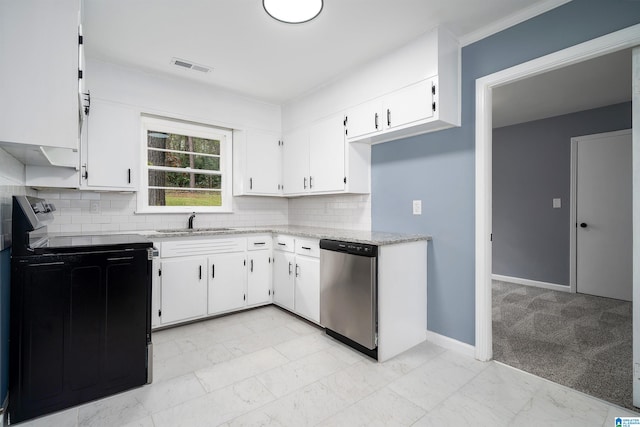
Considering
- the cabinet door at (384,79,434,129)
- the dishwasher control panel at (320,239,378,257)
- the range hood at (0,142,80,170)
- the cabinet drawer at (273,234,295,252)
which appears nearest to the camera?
the range hood at (0,142,80,170)

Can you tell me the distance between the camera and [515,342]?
269 cm

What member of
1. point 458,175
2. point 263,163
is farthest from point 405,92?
point 263,163

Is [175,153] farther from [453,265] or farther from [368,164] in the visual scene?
[453,265]

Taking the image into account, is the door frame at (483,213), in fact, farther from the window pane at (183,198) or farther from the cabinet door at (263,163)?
the window pane at (183,198)

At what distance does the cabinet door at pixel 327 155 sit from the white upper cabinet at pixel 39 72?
7.26 feet

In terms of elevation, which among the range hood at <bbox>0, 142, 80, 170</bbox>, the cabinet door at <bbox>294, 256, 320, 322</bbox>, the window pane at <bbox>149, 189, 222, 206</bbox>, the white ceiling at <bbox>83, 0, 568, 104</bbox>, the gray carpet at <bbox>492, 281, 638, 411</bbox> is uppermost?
the white ceiling at <bbox>83, 0, 568, 104</bbox>

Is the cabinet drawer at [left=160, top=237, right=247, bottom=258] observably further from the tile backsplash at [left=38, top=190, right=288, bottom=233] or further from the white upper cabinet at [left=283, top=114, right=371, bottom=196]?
the white upper cabinet at [left=283, top=114, right=371, bottom=196]

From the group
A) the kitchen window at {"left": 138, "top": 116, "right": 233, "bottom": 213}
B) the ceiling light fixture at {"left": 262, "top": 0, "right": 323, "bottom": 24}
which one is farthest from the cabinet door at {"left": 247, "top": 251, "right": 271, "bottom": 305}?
the ceiling light fixture at {"left": 262, "top": 0, "right": 323, "bottom": 24}

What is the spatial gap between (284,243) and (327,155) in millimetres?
1084

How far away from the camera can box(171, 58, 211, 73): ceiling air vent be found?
117 inches

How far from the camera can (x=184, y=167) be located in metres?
3.71

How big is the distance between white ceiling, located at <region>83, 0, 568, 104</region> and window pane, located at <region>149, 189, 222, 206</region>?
1289 millimetres

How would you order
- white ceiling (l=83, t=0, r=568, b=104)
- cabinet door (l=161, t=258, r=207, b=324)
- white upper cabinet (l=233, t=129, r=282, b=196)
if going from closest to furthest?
white ceiling (l=83, t=0, r=568, b=104) < cabinet door (l=161, t=258, r=207, b=324) < white upper cabinet (l=233, t=129, r=282, b=196)

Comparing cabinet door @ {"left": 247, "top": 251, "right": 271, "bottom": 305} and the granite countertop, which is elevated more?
the granite countertop
